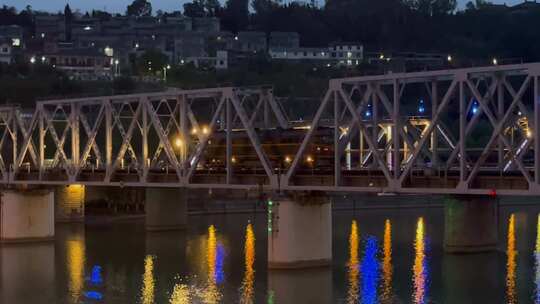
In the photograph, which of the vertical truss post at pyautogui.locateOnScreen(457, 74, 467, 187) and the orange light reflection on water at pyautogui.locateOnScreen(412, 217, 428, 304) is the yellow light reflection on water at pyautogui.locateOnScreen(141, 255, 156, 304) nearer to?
the orange light reflection on water at pyautogui.locateOnScreen(412, 217, 428, 304)

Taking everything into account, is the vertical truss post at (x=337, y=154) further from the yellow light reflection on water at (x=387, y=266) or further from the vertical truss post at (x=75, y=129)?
the vertical truss post at (x=75, y=129)

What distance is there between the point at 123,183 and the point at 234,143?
9.20m

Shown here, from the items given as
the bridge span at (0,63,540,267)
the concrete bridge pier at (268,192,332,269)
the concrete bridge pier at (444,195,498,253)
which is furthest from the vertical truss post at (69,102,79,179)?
the concrete bridge pier at (444,195,498,253)

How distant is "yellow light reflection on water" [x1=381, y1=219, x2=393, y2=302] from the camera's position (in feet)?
209

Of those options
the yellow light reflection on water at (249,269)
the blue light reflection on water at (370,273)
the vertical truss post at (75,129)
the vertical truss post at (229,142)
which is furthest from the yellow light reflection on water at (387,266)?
the vertical truss post at (75,129)

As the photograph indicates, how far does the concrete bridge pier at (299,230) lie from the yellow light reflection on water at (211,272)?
4139mm

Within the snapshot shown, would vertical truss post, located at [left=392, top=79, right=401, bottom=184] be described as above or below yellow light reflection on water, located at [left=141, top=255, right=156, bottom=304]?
above

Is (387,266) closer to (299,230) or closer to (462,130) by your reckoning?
(299,230)

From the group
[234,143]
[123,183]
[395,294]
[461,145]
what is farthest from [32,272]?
[461,145]

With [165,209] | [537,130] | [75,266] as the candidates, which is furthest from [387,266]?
[165,209]

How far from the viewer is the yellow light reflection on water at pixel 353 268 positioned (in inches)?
2484

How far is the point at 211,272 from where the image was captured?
2913 inches

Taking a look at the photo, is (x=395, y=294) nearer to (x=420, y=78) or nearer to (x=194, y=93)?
(x=420, y=78)

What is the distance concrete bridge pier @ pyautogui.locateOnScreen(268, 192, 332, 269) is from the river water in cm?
101
